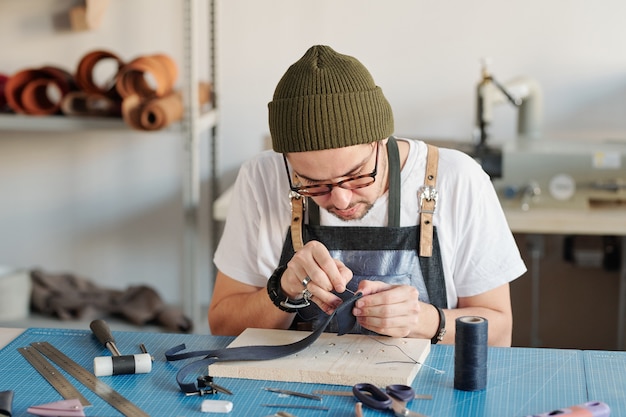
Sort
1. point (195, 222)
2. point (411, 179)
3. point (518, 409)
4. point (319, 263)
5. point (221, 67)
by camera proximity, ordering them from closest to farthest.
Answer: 1. point (518, 409)
2. point (319, 263)
3. point (411, 179)
4. point (195, 222)
5. point (221, 67)

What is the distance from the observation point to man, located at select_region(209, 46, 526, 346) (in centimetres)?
185

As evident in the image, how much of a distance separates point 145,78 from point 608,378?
2.13 m

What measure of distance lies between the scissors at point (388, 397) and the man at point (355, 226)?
0.21 metres

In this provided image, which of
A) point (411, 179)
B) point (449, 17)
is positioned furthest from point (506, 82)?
point (411, 179)

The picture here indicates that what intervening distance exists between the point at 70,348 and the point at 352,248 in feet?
2.14

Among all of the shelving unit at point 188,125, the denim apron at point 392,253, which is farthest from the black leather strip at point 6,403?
the shelving unit at point 188,125

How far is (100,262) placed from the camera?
3994mm

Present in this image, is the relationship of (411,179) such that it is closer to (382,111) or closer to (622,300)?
(382,111)

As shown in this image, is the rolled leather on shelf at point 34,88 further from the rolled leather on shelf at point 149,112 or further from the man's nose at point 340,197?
the man's nose at point 340,197

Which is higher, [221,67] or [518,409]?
[221,67]

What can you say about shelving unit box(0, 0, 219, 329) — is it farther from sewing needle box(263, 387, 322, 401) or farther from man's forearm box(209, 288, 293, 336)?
sewing needle box(263, 387, 322, 401)

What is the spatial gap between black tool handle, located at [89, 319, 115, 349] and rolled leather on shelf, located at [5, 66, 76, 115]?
5.25 feet

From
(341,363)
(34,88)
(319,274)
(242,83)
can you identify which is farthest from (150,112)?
(341,363)

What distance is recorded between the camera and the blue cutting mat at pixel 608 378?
162 centimetres
